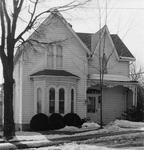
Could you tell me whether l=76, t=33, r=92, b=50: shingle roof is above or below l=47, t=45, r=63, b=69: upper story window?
above

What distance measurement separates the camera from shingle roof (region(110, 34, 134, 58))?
1332 inches

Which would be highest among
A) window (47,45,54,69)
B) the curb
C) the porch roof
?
window (47,45,54,69)

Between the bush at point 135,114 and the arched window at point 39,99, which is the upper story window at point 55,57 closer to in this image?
the arched window at point 39,99

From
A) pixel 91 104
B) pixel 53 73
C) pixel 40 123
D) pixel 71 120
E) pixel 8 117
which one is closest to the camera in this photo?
pixel 8 117

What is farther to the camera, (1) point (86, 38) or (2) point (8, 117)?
(1) point (86, 38)

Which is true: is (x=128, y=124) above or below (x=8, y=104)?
below

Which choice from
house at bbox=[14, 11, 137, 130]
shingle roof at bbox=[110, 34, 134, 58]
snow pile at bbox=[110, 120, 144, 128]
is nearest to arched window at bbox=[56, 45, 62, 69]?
house at bbox=[14, 11, 137, 130]

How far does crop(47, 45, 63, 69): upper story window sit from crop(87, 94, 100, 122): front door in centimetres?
486

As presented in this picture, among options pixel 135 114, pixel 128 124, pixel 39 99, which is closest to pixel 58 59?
pixel 39 99

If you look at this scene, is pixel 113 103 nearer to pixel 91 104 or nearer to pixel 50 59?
pixel 91 104

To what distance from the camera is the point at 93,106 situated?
33.1 metres

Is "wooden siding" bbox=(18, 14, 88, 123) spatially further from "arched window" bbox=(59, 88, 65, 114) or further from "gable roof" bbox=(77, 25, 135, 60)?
"gable roof" bbox=(77, 25, 135, 60)

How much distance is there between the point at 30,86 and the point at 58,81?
6.60ft

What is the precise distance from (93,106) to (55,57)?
20.0 feet
